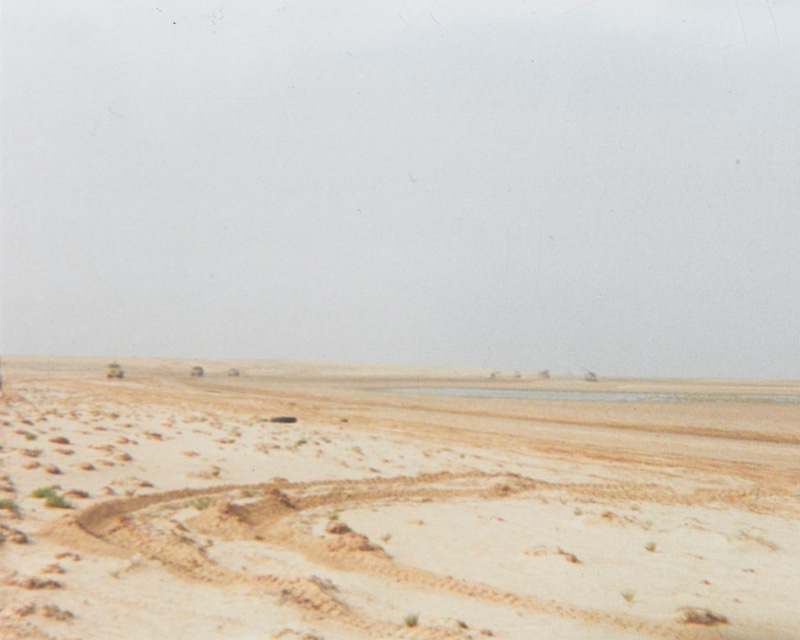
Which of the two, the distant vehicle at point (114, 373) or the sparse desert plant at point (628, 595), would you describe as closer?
the sparse desert plant at point (628, 595)

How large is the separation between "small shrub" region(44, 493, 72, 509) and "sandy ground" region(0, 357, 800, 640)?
0.32 ft

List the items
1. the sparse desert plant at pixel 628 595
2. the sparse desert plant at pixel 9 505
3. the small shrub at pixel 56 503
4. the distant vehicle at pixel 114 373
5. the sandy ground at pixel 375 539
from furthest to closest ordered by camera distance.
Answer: the distant vehicle at pixel 114 373, the small shrub at pixel 56 503, the sparse desert plant at pixel 9 505, the sparse desert plant at pixel 628 595, the sandy ground at pixel 375 539

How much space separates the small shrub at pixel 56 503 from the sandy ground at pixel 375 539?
10cm

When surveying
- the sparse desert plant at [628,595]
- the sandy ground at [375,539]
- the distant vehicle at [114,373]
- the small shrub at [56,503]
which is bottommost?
the sparse desert plant at [628,595]

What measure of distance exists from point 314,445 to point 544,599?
469 inches

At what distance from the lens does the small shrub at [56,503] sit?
10875mm

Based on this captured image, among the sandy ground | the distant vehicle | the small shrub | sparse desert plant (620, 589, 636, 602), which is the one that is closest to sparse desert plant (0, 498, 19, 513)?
the sandy ground

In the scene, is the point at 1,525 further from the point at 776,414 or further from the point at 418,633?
the point at 776,414

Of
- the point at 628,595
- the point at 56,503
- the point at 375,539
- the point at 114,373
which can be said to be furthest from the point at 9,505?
the point at 114,373

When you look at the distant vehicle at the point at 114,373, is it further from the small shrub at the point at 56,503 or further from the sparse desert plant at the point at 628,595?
the sparse desert plant at the point at 628,595

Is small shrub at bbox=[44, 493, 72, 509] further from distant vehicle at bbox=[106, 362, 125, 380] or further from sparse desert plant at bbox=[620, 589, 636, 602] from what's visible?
distant vehicle at bbox=[106, 362, 125, 380]

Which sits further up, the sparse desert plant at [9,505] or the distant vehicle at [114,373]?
the distant vehicle at [114,373]

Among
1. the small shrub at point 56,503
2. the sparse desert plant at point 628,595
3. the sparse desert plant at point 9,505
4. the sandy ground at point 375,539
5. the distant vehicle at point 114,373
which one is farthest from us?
the distant vehicle at point 114,373

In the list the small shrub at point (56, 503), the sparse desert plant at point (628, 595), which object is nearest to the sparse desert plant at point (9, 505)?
the small shrub at point (56, 503)
